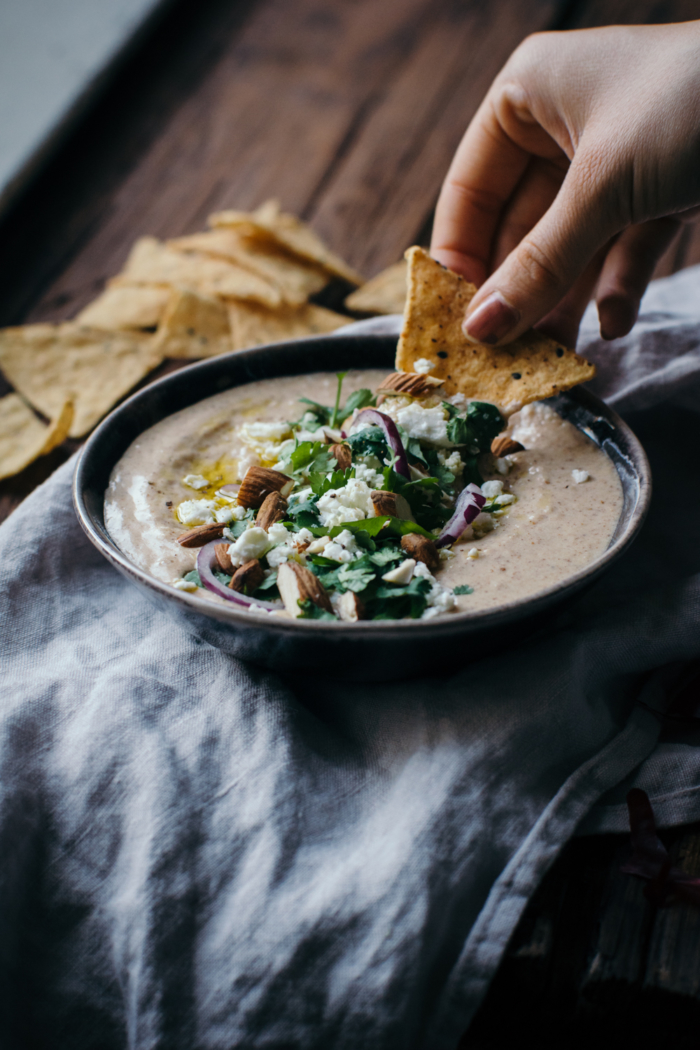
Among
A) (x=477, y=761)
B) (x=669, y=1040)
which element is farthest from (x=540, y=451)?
(x=669, y=1040)

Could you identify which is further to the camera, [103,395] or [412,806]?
[103,395]

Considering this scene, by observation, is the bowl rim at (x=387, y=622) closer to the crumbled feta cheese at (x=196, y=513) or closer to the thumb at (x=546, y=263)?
the crumbled feta cheese at (x=196, y=513)

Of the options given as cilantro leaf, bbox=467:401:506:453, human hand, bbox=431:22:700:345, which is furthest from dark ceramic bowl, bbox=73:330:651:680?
human hand, bbox=431:22:700:345

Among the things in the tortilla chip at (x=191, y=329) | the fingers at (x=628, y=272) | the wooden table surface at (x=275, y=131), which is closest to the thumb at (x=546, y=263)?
the fingers at (x=628, y=272)

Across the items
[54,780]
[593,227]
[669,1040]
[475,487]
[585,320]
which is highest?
[593,227]

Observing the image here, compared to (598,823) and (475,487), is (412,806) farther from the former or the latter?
(475,487)

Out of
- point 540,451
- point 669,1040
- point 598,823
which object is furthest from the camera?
point 540,451

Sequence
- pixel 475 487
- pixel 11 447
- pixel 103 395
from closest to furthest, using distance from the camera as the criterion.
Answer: pixel 475 487, pixel 11 447, pixel 103 395
